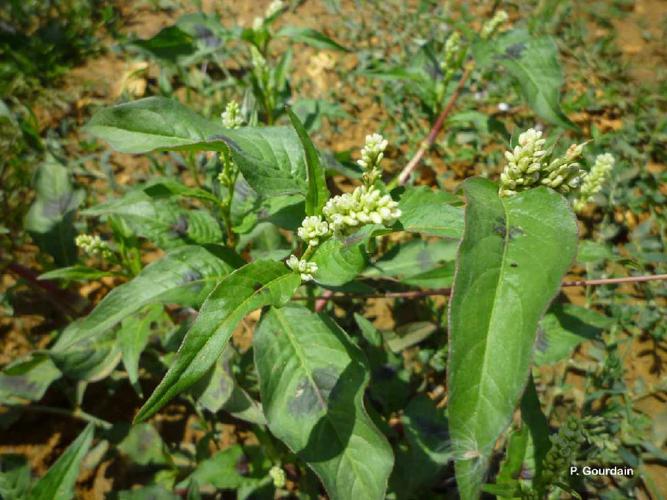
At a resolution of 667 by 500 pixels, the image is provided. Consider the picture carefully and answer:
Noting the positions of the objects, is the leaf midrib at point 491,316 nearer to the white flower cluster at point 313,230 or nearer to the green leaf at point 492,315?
the green leaf at point 492,315

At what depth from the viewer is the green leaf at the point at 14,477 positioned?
2287 mm

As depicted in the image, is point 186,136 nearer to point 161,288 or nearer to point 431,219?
point 161,288

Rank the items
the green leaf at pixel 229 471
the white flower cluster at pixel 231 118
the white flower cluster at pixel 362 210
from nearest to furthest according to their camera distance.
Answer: the white flower cluster at pixel 362 210 → the white flower cluster at pixel 231 118 → the green leaf at pixel 229 471

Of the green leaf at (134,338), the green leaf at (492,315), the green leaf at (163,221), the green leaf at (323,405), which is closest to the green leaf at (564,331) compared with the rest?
the green leaf at (323,405)

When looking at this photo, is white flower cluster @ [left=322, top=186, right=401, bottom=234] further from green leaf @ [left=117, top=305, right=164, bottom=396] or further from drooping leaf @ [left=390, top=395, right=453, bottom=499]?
drooping leaf @ [left=390, top=395, right=453, bottom=499]

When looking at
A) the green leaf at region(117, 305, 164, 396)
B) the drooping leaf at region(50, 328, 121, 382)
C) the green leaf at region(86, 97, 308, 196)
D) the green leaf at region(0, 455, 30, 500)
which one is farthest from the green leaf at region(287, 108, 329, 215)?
Result: the green leaf at region(0, 455, 30, 500)

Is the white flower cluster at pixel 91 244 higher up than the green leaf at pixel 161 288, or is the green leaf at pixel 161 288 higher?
the green leaf at pixel 161 288

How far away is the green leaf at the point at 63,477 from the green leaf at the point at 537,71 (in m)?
2.68

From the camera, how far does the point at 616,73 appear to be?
4.88m

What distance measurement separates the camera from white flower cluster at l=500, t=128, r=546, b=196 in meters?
1.43

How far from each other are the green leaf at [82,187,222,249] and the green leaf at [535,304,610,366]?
1.66m

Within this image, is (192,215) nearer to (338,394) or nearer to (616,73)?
(338,394)

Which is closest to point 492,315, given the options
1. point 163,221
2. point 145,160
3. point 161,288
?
point 161,288

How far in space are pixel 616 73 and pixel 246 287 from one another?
197 inches
